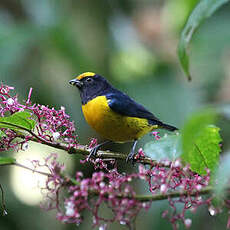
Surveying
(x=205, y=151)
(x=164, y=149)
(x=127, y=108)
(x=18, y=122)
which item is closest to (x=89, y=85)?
(x=127, y=108)

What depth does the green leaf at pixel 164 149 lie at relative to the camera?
5.18ft

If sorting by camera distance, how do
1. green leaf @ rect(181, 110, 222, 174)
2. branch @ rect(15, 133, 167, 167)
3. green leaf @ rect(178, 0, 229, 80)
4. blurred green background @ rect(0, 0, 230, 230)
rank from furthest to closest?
blurred green background @ rect(0, 0, 230, 230)
branch @ rect(15, 133, 167, 167)
green leaf @ rect(181, 110, 222, 174)
green leaf @ rect(178, 0, 229, 80)

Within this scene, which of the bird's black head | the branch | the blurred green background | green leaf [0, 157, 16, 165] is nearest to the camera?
green leaf [0, 157, 16, 165]

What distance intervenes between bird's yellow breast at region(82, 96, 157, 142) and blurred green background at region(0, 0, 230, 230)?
0.98 meters

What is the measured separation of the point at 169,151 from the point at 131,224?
31cm

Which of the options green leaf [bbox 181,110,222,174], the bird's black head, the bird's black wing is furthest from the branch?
the bird's black head

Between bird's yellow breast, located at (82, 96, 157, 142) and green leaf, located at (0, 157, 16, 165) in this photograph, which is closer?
green leaf, located at (0, 157, 16, 165)

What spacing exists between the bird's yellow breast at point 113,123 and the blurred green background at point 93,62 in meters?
0.98

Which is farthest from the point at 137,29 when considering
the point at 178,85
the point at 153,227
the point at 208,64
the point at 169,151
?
the point at 169,151

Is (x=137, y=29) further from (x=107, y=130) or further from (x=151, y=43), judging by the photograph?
(x=107, y=130)

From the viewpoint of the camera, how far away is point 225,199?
5.21 ft

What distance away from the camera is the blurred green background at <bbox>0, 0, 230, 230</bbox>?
17.7 ft

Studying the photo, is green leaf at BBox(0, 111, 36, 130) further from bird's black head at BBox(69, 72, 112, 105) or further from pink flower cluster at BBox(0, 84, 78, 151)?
bird's black head at BBox(69, 72, 112, 105)

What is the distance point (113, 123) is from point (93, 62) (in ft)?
9.35
